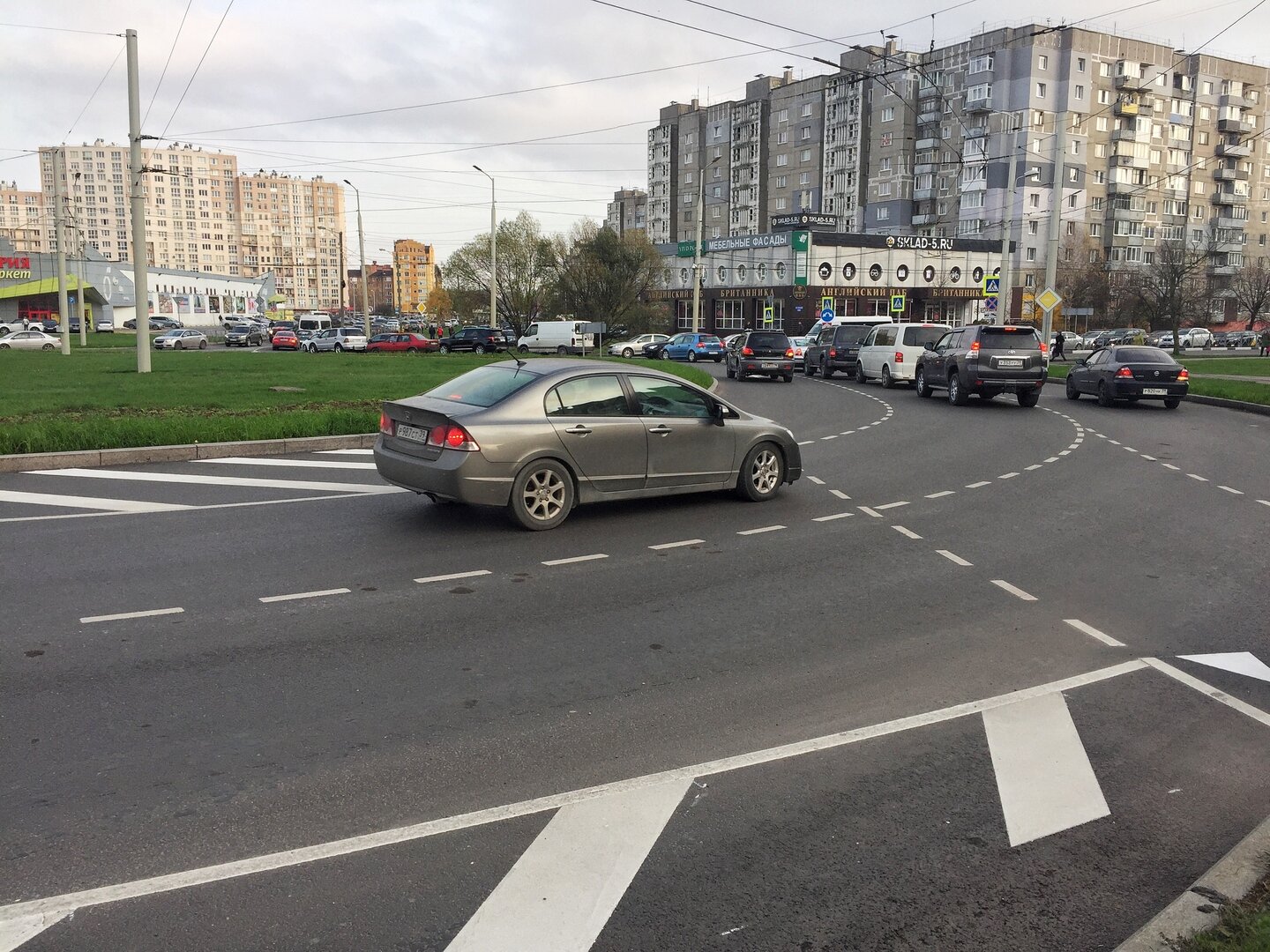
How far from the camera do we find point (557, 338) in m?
59.4

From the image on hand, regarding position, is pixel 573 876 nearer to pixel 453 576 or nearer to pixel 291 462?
pixel 453 576

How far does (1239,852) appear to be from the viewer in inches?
143

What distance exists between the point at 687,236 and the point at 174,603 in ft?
386

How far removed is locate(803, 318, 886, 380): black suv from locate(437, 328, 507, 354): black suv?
2279 cm

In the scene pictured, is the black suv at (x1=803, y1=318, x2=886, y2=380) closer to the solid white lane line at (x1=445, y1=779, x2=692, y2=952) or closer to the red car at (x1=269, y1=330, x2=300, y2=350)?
the solid white lane line at (x1=445, y1=779, x2=692, y2=952)

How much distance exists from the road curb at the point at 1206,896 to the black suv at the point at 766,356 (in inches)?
1176

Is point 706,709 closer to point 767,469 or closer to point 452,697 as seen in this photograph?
point 452,697

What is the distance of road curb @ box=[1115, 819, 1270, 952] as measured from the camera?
3.11 metres

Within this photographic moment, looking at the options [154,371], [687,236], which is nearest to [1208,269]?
[687,236]

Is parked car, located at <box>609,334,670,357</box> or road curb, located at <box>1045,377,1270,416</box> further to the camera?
parked car, located at <box>609,334,670,357</box>

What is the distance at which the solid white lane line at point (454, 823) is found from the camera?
10.7 ft

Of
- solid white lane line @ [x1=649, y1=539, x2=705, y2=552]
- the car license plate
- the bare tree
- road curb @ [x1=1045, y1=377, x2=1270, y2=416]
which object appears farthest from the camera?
the bare tree

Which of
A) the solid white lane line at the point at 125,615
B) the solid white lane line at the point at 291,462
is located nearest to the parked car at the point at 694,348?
the solid white lane line at the point at 291,462

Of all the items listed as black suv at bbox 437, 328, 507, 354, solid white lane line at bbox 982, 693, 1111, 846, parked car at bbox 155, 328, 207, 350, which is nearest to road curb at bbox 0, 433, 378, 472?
solid white lane line at bbox 982, 693, 1111, 846
